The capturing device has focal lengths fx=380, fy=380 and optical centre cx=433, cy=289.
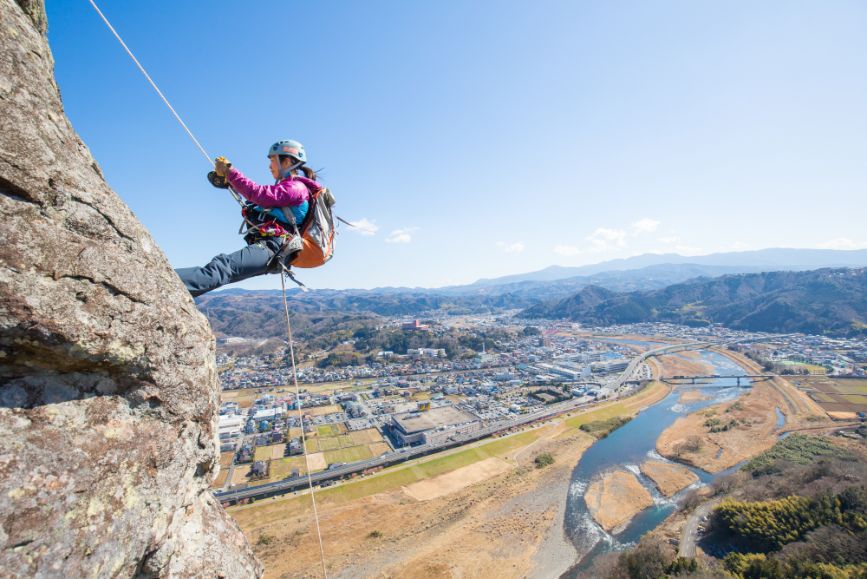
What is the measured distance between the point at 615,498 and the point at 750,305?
131261mm

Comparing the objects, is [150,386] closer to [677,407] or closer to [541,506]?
[541,506]

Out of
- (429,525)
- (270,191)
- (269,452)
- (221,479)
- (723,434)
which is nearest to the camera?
(270,191)

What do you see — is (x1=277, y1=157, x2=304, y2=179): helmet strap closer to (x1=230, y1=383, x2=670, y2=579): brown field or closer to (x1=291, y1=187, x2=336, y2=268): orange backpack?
(x1=291, y1=187, x2=336, y2=268): orange backpack

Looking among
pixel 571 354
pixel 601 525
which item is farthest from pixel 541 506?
pixel 571 354

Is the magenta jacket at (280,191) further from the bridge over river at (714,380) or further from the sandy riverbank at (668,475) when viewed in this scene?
the bridge over river at (714,380)

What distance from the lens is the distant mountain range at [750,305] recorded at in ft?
315

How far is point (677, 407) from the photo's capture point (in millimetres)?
41750

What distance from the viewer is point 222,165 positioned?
11.4 ft

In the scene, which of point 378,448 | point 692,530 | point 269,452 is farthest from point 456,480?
point 269,452

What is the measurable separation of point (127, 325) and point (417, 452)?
31397mm

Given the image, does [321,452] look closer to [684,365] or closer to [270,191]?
[270,191]

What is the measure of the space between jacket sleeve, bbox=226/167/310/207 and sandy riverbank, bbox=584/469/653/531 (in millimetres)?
24184

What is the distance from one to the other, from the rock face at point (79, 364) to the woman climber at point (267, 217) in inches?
22.1

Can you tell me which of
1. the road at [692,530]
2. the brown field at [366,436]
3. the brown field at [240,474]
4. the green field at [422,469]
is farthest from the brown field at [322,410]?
the road at [692,530]
